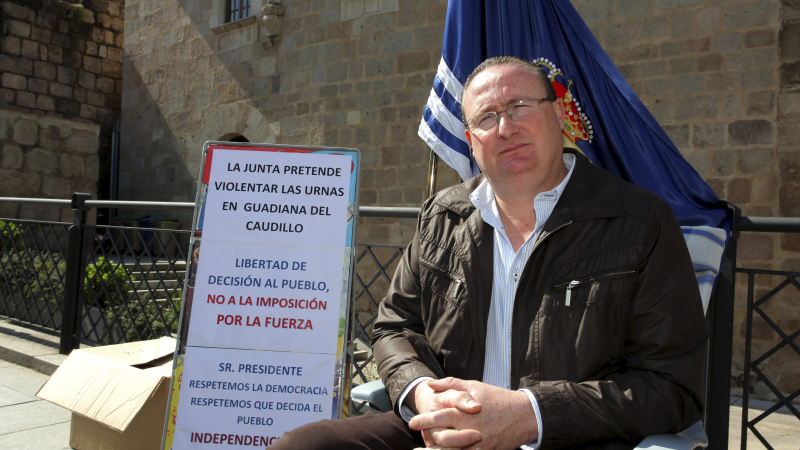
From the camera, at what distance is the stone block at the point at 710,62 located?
16.8 feet

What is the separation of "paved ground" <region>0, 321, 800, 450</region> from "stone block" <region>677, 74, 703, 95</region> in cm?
273

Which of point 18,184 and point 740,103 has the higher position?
point 740,103

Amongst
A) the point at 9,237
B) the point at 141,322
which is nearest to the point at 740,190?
the point at 141,322

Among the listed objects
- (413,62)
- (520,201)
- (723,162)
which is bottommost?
(520,201)

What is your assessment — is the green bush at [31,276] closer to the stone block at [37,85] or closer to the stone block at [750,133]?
the stone block at [750,133]

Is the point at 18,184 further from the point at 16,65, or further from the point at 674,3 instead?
the point at 674,3

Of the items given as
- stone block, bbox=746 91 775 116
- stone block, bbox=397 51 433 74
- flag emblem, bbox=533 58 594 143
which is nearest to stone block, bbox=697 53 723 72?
stone block, bbox=746 91 775 116

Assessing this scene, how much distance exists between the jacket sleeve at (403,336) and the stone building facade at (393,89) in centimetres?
402

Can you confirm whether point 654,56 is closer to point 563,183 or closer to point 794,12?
point 794,12

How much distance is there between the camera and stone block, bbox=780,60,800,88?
185 inches

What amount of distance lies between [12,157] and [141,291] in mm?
3065

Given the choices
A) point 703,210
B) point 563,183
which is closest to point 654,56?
point 703,210

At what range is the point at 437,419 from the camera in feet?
4.82

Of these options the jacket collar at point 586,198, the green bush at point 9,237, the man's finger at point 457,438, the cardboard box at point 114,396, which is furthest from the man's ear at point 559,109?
the green bush at point 9,237
